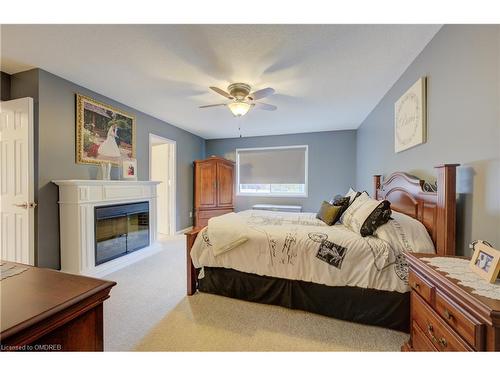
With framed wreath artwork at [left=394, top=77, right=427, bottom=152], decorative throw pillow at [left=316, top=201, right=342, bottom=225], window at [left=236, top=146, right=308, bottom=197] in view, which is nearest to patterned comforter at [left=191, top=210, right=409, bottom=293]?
decorative throw pillow at [left=316, top=201, right=342, bottom=225]

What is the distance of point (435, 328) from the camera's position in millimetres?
1100

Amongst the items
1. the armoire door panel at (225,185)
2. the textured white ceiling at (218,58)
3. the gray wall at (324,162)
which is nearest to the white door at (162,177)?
the armoire door panel at (225,185)

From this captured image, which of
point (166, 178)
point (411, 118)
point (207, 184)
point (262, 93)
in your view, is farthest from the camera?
point (207, 184)

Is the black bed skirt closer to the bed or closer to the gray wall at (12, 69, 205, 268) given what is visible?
the bed

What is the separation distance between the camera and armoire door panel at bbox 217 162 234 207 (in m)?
5.38

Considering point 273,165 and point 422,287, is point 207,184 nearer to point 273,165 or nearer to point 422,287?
point 273,165

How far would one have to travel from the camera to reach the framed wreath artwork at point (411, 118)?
6.43ft

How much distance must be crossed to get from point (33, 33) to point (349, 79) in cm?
314

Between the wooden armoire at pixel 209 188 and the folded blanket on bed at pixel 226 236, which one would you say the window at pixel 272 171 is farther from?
the folded blanket on bed at pixel 226 236

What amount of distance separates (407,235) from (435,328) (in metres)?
0.77

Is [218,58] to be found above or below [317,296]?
above

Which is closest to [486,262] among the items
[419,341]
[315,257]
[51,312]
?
[419,341]

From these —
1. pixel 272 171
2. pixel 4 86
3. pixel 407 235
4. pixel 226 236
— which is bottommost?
pixel 226 236
